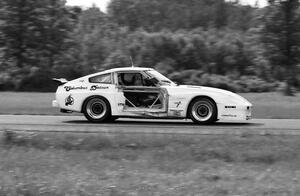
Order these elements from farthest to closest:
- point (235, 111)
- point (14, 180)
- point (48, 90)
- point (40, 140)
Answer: point (48, 90)
point (235, 111)
point (40, 140)
point (14, 180)

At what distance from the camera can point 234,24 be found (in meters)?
64.9

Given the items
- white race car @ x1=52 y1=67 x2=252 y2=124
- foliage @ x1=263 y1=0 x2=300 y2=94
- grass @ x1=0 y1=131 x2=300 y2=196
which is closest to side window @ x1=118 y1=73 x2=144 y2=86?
white race car @ x1=52 y1=67 x2=252 y2=124

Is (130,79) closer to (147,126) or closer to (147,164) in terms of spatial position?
(147,126)

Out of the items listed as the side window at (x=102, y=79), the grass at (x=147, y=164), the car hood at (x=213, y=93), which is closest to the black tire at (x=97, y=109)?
the side window at (x=102, y=79)

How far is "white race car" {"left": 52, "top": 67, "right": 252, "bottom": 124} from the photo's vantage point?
15.5 m

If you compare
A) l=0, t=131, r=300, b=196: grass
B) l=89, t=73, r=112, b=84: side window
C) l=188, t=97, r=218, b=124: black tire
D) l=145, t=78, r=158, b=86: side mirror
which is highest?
l=89, t=73, r=112, b=84: side window

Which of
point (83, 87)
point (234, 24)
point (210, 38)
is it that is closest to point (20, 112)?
point (83, 87)

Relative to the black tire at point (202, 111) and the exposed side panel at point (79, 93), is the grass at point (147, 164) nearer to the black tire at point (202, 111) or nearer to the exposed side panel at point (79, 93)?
the black tire at point (202, 111)

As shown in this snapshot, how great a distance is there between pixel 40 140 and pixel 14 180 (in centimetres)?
385

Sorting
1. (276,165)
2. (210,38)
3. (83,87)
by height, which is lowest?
(276,165)

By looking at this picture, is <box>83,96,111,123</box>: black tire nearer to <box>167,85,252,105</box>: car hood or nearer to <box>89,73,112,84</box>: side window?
<box>89,73,112,84</box>: side window

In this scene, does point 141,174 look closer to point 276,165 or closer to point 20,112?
point 276,165

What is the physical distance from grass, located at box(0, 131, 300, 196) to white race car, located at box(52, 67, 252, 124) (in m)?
3.09

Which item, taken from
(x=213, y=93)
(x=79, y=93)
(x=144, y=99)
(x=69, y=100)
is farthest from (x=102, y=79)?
(x=213, y=93)
